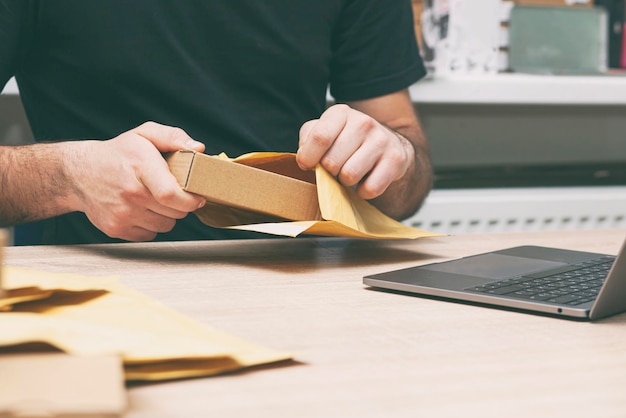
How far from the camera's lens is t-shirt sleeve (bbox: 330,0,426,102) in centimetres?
126

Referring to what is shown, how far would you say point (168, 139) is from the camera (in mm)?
729

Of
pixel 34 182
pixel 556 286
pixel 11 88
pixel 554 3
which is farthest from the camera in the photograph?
pixel 554 3

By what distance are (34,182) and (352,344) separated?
1.71 feet

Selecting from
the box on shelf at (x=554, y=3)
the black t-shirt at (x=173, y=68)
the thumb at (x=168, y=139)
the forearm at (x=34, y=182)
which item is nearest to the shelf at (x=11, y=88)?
the black t-shirt at (x=173, y=68)

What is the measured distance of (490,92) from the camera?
163cm

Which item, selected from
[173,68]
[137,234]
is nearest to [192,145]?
[137,234]

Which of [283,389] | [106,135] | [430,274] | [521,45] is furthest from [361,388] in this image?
[521,45]

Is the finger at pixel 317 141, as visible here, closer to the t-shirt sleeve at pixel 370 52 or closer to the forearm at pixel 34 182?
the forearm at pixel 34 182

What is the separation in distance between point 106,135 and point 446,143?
39.7 inches

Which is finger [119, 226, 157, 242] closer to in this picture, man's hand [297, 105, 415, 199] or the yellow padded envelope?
man's hand [297, 105, 415, 199]

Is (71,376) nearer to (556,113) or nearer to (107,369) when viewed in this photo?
(107,369)

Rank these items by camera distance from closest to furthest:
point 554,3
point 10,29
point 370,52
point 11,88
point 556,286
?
point 556,286 → point 10,29 → point 370,52 → point 11,88 → point 554,3

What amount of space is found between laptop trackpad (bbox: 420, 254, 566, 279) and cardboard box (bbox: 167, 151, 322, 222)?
0.13 m

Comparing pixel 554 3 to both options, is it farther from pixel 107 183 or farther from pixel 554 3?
pixel 107 183
